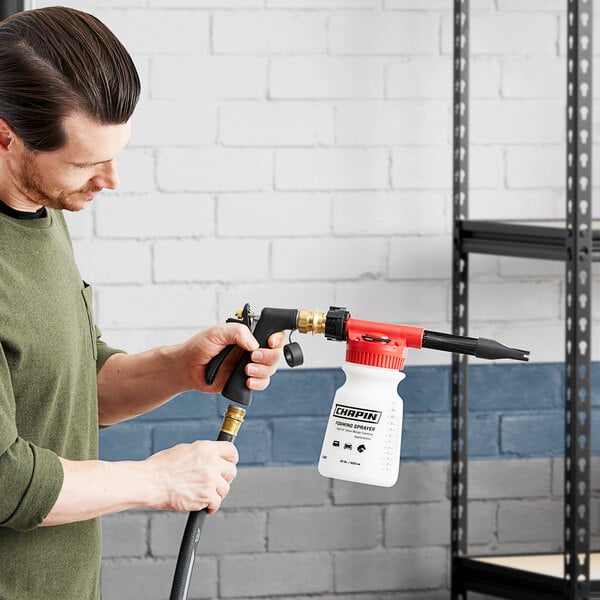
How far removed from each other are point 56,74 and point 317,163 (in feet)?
3.57

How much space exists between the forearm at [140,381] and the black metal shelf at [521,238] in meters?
0.77

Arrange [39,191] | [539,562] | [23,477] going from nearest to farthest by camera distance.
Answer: [23,477]
[39,191]
[539,562]

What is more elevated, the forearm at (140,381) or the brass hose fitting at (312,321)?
the brass hose fitting at (312,321)

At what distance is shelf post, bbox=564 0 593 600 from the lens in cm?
171

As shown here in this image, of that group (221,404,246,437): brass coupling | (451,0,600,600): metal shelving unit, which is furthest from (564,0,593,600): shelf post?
(221,404,246,437): brass coupling

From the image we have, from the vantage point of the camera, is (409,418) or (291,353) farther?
(409,418)

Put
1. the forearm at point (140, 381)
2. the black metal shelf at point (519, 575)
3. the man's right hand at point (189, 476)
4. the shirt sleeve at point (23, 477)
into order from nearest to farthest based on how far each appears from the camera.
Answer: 1. the shirt sleeve at point (23, 477)
2. the man's right hand at point (189, 476)
3. the forearm at point (140, 381)
4. the black metal shelf at point (519, 575)

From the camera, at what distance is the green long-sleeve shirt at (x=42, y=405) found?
108 centimetres

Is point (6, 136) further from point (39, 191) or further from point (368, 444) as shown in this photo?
point (368, 444)

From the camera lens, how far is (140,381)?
1448 millimetres

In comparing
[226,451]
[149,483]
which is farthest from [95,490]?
[226,451]

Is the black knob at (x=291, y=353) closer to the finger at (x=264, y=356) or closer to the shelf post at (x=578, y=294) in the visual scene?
the finger at (x=264, y=356)

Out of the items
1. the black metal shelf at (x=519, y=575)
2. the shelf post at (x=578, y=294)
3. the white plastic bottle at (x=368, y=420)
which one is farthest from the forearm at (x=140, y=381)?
the black metal shelf at (x=519, y=575)

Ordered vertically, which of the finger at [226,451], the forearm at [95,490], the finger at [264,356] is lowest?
the forearm at [95,490]
